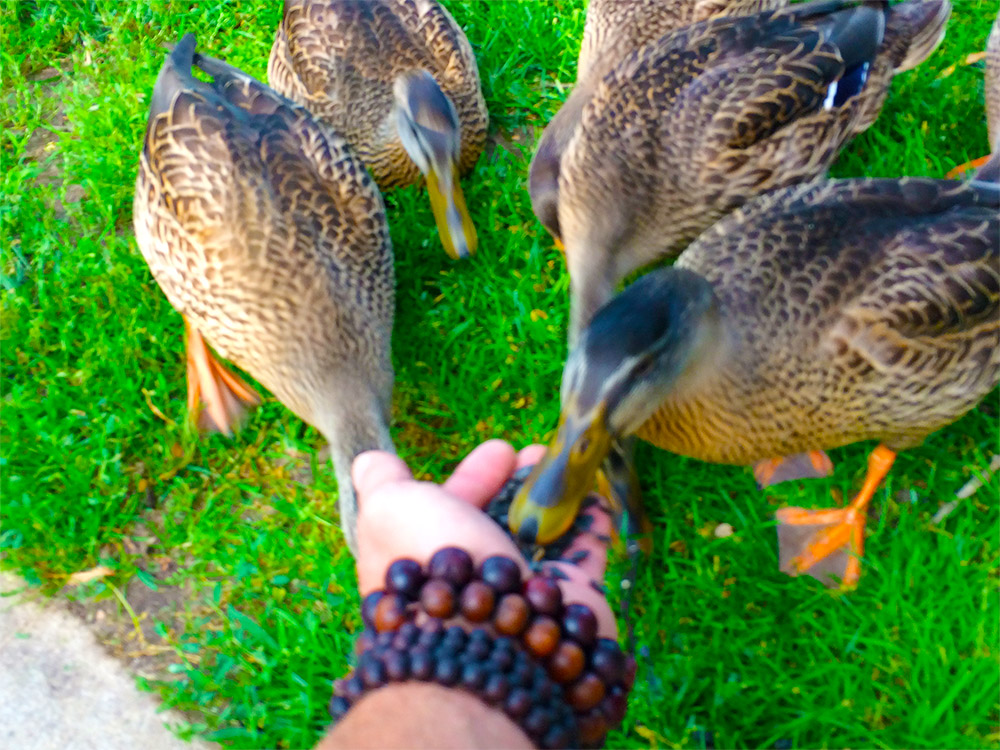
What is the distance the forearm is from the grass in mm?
1064

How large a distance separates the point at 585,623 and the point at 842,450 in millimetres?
1681

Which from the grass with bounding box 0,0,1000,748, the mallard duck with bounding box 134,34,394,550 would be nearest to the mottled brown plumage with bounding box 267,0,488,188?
the grass with bounding box 0,0,1000,748

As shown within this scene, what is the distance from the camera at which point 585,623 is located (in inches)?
69.9

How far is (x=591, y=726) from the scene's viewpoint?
1.74 metres

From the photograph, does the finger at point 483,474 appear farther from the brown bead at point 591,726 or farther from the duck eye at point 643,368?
the brown bead at point 591,726

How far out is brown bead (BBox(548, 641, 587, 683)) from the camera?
171cm

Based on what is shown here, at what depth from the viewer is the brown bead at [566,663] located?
1.71 meters

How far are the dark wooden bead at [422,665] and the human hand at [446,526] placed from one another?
0.28 meters

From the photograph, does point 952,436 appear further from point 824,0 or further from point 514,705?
point 514,705

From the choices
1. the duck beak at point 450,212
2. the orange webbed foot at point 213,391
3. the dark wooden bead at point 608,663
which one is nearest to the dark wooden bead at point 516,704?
the dark wooden bead at point 608,663

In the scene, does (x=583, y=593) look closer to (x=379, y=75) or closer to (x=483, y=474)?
(x=483, y=474)

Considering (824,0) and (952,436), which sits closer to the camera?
(952,436)

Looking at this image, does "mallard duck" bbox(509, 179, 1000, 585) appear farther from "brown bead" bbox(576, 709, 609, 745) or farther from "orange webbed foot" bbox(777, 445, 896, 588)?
"brown bead" bbox(576, 709, 609, 745)

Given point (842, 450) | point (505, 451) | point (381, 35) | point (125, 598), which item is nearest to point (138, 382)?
point (125, 598)
